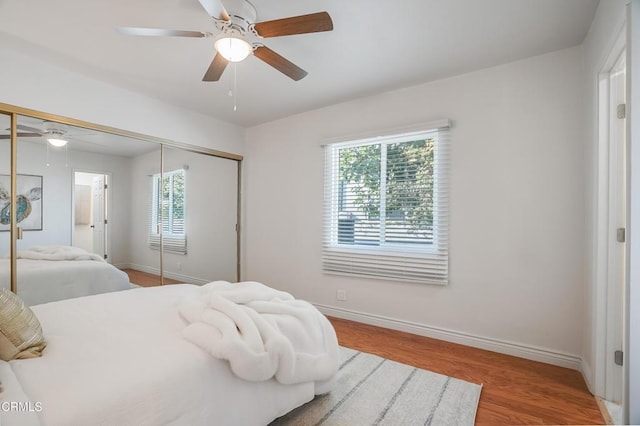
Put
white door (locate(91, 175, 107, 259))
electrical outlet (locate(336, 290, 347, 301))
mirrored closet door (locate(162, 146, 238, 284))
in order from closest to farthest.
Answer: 1. white door (locate(91, 175, 107, 259))
2. electrical outlet (locate(336, 290, 347, 301))
3. mirrored closet door (locate(162, 146, 238, 284))

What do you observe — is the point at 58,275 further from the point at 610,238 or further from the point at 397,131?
the point at 610,238

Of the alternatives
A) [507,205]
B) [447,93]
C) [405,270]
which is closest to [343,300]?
[405,270]

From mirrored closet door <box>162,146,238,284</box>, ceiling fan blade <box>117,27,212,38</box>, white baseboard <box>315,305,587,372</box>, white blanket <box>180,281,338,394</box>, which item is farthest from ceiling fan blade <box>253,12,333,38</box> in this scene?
white baseboard <box>315,305,587,372</box>

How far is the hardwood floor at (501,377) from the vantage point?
182cm

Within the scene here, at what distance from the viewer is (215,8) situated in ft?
5.28

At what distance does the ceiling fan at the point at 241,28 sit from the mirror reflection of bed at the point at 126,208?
179cm

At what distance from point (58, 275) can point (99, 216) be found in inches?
28.9

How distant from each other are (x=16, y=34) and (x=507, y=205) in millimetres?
4182

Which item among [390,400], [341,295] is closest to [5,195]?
[341,295]

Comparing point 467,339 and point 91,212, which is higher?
point 91,212

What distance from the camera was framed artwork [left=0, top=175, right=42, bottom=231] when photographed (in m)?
2.46

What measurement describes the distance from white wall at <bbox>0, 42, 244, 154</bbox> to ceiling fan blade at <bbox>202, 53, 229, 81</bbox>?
148cm

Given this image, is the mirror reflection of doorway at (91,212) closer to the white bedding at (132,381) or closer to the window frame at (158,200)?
the window frame at (158,200)

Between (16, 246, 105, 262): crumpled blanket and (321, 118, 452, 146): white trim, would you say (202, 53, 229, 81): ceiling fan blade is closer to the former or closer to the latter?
(321, 118, 452, 146): white trim
